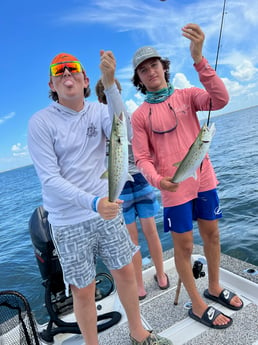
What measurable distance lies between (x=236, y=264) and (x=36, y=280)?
4.33 meters

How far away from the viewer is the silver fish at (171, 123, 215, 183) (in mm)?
1874

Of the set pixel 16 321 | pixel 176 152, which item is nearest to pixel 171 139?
pixel 176 152

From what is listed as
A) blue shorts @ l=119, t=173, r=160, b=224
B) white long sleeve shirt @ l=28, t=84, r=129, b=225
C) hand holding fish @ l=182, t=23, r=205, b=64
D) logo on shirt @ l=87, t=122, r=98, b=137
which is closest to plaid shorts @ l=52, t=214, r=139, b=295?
white long sleeve shirt @ l=28, t=84, r=129, b=225

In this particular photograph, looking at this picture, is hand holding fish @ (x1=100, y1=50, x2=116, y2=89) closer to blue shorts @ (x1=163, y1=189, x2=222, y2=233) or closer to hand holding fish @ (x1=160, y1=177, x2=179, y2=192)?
hand holding fish @ (x1=160, y1=177, x2=179, y2=192)

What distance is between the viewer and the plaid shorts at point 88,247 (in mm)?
2102

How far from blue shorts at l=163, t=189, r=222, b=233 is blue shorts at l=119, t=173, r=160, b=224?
2.02ft

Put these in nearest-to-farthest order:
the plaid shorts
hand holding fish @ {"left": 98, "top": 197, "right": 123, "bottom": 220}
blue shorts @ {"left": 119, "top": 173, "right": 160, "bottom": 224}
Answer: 1. hand holding fish @ {"left": 98, "top": 197, "right": 123, "bottom": 220}
2. the plaid shorts
3. blue shorts @ {"left": 119, "top": 173, "right": 160, "bottom": 224}

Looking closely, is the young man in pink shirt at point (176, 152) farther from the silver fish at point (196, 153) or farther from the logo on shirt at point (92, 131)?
the logo on shirt at point (92, 131)

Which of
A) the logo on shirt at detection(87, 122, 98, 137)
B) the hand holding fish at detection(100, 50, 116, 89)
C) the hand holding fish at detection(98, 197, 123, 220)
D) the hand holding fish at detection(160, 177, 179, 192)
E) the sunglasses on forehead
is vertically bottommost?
the hand holding fish at detection(98, 197, 123, 220)

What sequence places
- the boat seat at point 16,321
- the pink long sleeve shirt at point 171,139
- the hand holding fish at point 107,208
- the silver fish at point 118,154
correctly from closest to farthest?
1. the silver fish at point 118,154
2. the hand holding fish at point 107,208
3. the boat seat at point 16,321
4. the pink long sleeve shirt at point 171,139

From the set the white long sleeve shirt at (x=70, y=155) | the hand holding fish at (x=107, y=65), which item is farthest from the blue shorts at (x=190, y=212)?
the hand holding fish at (x=107, y=65)

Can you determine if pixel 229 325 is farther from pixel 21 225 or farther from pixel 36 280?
pixel 21 225

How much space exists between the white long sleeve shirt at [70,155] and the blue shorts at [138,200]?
93cm

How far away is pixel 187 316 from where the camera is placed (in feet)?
9.30
